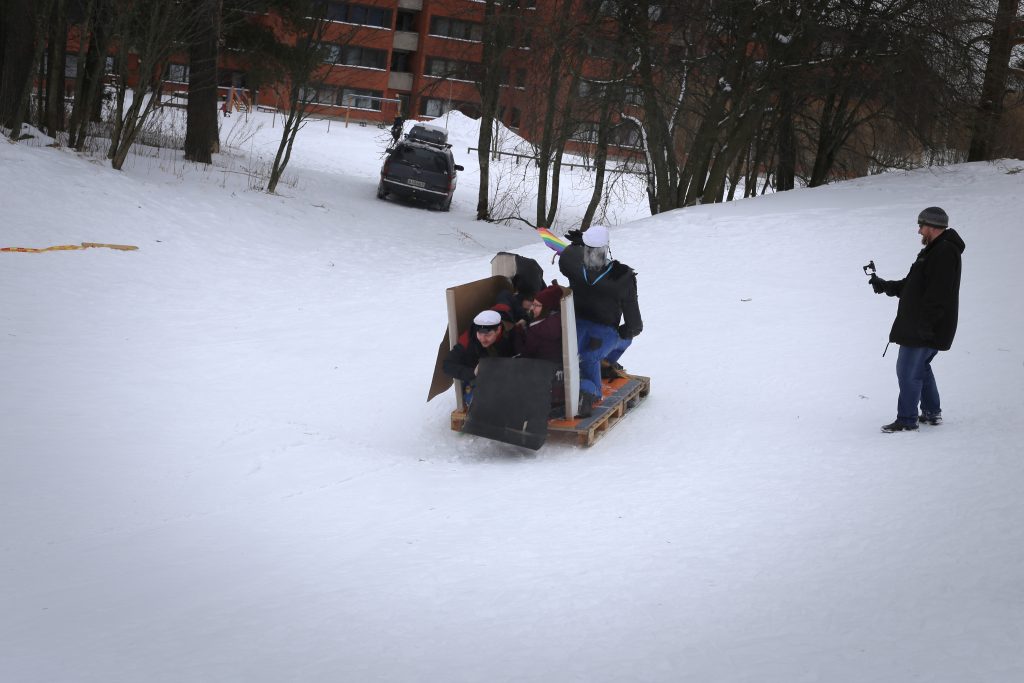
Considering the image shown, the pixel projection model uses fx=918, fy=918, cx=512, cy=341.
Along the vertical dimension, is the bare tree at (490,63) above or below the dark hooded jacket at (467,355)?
above

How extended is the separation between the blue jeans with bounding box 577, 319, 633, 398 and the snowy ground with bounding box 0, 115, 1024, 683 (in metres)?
0.62

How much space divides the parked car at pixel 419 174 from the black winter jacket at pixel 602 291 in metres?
18.1

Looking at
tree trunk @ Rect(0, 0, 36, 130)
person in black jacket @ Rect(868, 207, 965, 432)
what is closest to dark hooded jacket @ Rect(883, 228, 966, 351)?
person in black jacket @ Rect(868, 207, 965, 432)

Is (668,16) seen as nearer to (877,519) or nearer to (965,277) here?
(965,277)

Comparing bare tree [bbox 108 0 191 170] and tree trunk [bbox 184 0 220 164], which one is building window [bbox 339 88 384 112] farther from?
bare tree [bbox 108 0 191 170]

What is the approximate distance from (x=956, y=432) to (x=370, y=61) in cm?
4844

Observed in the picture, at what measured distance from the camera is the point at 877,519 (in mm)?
5199

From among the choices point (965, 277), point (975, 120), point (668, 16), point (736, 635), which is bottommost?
point (736, 635)

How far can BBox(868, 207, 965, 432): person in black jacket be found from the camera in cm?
678

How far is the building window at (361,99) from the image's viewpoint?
157ft

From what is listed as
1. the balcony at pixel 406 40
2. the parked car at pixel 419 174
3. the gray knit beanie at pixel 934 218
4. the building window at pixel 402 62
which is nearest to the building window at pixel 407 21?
the balcony at pixel 406 40

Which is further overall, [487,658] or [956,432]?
[956,432]

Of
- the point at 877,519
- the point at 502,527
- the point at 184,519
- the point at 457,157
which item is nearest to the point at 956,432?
the point at 877,519

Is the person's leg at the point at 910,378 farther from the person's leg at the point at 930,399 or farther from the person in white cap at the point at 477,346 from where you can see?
the person in white cap at the point at 477,346
